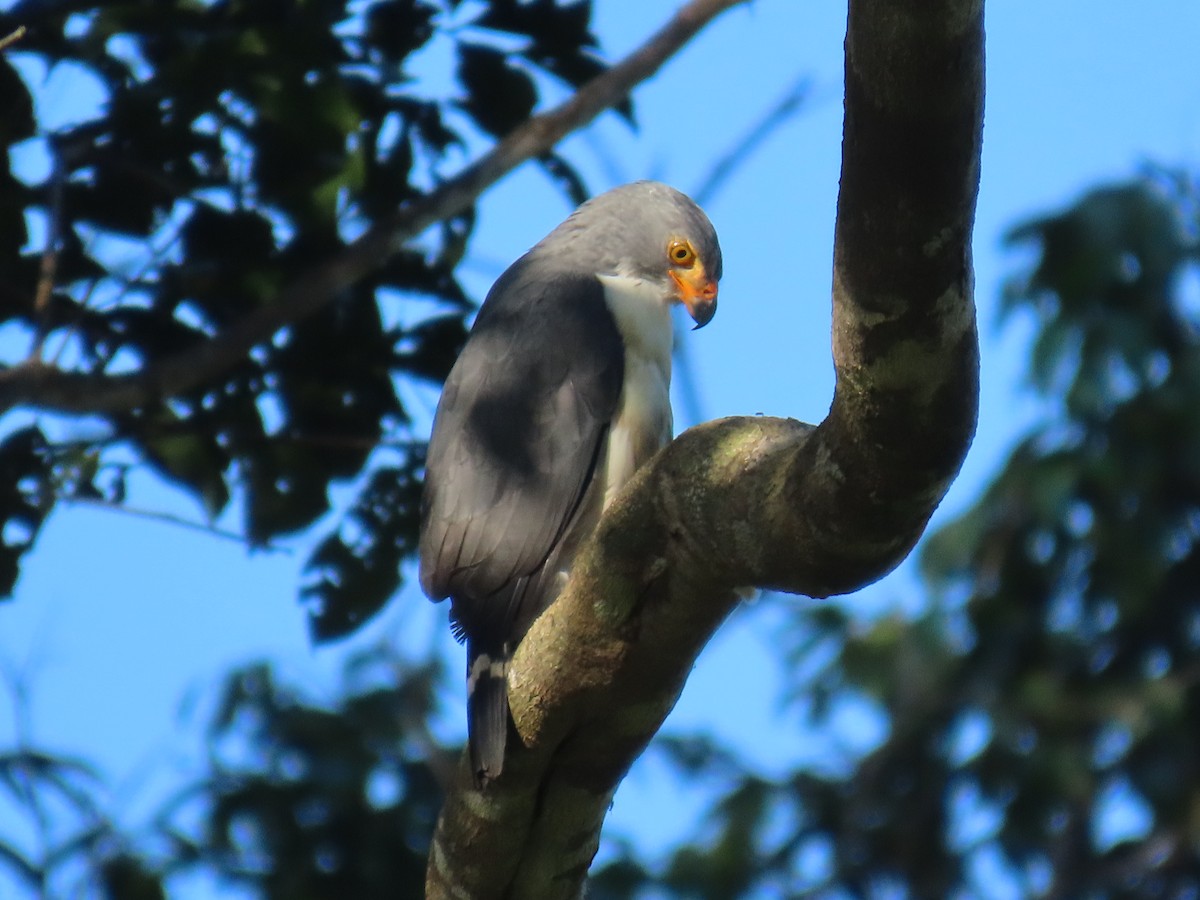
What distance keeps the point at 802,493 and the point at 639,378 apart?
6.16 feet

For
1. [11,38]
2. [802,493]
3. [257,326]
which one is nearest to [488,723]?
[802,493]

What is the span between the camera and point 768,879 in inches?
298

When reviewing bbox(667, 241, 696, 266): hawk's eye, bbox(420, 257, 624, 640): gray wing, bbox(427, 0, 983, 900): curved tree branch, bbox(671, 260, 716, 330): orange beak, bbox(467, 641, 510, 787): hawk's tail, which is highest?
bbox(667, 241, 696, 266): hawk's eye

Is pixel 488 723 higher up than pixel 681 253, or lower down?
lower down

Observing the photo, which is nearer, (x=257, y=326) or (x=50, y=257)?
(x=50, y=257)

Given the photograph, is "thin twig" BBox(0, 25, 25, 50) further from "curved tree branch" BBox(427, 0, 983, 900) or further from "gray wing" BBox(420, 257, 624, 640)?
"curved tree branch" BBox(427, 0, 983, 900)

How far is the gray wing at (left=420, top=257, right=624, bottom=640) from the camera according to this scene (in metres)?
3.76

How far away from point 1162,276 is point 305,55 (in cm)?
434

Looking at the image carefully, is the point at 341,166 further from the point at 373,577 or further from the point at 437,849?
the point at 437,849

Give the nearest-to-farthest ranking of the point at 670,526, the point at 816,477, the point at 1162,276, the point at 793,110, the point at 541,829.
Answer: the point at 816,477 < the point at 670,526 < the point at 541,829 < the point at 793,110 < the point at 1162,276

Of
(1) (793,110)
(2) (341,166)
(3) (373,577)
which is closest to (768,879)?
(1) (793,110)

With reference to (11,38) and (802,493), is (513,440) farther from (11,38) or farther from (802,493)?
(802,493)

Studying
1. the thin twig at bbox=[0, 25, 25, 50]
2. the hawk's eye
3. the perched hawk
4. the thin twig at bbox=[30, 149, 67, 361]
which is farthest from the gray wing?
the thin twig at bbox=[0, 25, 25, 50]

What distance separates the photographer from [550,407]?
410 cm
